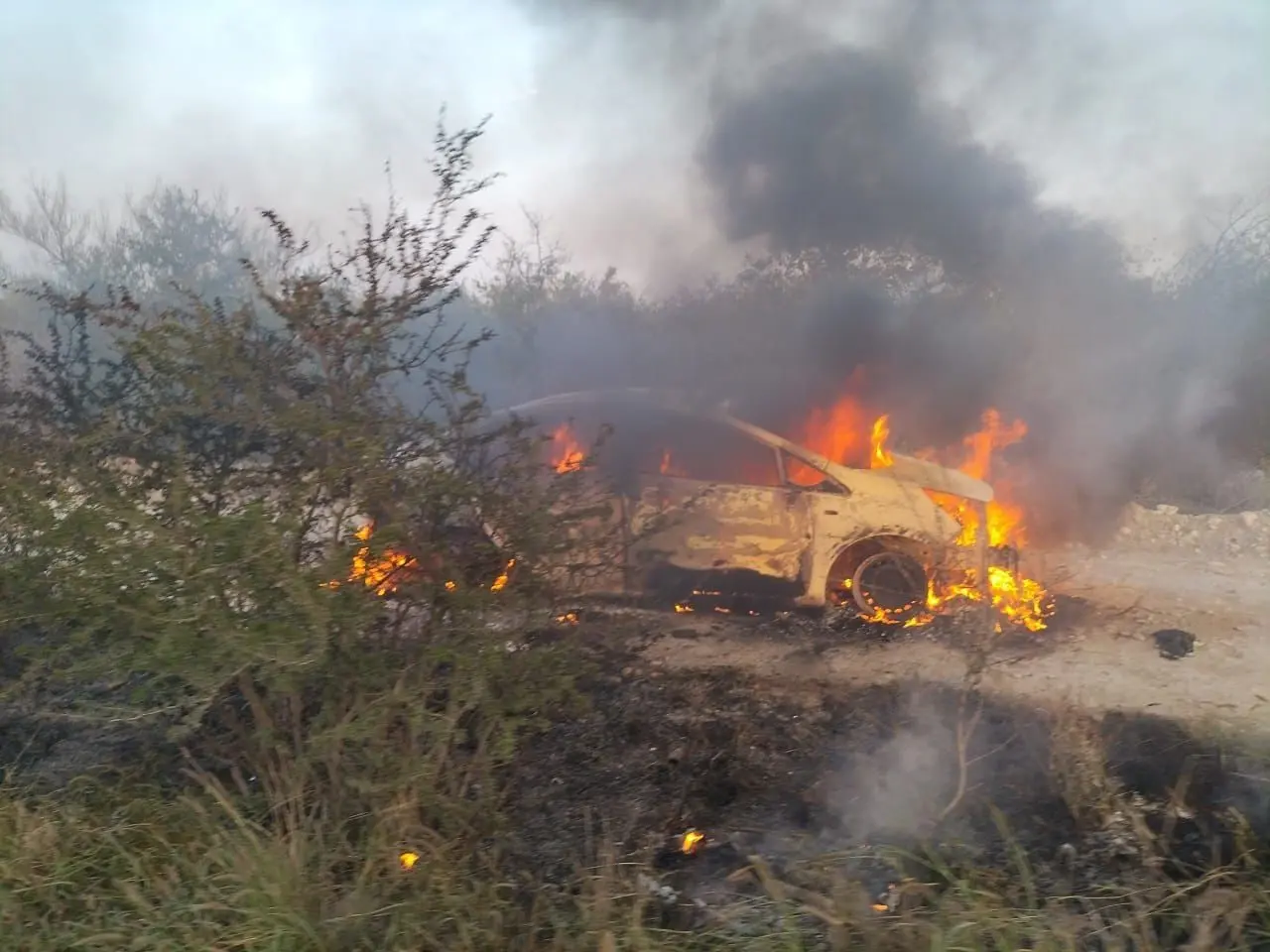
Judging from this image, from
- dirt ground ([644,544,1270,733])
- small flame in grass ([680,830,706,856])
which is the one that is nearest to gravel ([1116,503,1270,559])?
dirt ground ([644,544,1270,733])

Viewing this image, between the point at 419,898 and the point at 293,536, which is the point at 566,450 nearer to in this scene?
the point at 293,536

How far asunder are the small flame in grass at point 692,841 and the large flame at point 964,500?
9.88ft

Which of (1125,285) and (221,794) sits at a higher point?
(1125,285)

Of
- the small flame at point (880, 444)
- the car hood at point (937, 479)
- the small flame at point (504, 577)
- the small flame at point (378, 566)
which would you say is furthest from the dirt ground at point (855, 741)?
the small flame at point (880, 444)

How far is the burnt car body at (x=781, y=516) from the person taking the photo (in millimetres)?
6219

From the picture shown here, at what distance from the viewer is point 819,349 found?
807cm

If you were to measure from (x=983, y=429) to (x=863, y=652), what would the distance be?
3.10 m

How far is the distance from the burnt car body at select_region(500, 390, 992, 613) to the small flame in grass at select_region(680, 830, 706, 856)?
8.30ft

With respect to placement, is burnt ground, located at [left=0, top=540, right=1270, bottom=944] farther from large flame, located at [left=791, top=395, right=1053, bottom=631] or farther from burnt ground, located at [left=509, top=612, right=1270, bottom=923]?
large flame, located at [left=791, top=395, right=1053, bottom=631]

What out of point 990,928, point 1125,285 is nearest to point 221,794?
point 990,928

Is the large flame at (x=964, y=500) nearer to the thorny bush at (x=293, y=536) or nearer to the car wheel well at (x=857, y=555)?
the car wheel well at (x=857, y=555)

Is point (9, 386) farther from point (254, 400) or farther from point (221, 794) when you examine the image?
point (221, 794)

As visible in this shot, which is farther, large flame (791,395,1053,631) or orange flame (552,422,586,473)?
large flame (791,395,1053,631)

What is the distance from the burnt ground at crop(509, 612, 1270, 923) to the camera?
344 centimetres
